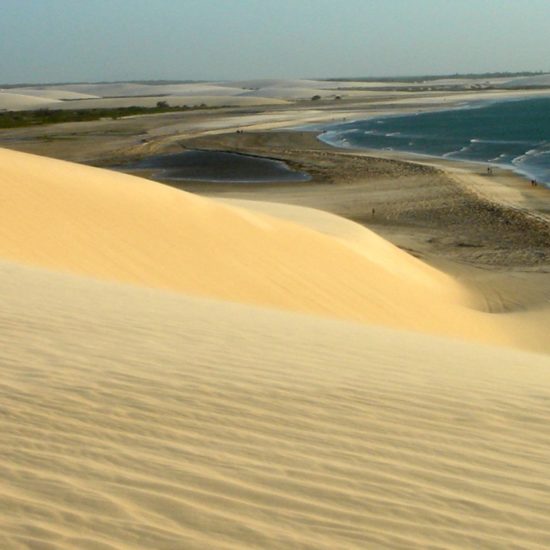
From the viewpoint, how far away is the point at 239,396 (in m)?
4.68

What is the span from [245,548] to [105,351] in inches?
105

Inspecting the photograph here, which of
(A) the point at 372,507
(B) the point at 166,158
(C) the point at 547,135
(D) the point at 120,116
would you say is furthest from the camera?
(D) the point at 120,116

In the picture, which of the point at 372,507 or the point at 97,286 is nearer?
the point at 372,507

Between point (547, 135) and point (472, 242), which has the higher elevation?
point (547, 135)

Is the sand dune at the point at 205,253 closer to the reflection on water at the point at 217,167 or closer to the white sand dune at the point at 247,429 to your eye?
the white sand dune at the point at 247,429

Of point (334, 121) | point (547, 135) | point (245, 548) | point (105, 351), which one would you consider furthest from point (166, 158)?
point (245, 548)

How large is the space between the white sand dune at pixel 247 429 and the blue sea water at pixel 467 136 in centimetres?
2449

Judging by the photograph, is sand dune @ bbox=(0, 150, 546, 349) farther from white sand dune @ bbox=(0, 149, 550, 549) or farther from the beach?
white sand dune @ bbox=(0, 149, 550, 549)

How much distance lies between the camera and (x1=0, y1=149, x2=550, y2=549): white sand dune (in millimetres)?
3244

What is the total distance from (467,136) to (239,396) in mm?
48715

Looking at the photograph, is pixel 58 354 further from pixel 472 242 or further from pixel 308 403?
pixel 472 242

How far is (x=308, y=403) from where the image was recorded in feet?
15.3

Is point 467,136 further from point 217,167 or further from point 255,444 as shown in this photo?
point 255,444

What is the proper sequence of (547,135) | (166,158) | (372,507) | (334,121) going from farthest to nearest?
(334,121)
(547,135)
(166,158)
(372,507)
